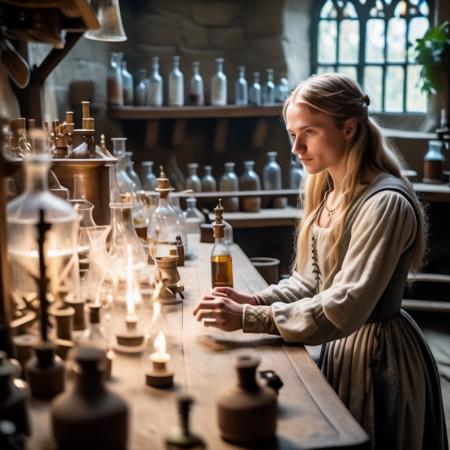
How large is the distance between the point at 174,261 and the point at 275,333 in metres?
0.49

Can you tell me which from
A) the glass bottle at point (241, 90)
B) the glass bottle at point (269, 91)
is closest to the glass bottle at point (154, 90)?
the glass bottle at point (241, 90)

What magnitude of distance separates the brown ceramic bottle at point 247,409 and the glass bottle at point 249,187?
12.7 feet

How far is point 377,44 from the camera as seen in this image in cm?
591

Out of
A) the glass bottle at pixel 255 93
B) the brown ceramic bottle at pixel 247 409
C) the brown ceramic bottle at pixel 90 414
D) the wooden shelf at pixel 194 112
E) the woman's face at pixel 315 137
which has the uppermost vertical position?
the glass bottle at pixel 255 93

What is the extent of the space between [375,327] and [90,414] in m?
1.16

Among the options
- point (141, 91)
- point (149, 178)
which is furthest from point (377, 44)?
point (149, 178)

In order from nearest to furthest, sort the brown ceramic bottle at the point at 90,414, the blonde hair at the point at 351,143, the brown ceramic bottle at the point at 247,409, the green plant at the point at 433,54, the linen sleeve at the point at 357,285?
1. the brown ceramic bottle at the point at 90,414
2. the brown ceramic bottle at the point at 247,409
3. the linen sleeve at the point at 357,285
4. the blonde hair at the point at 351,143
5. the green plant at the point at 433,54

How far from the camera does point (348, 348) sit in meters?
2.14

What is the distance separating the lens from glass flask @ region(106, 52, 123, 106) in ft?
17.3

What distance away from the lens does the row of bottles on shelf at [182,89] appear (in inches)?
212

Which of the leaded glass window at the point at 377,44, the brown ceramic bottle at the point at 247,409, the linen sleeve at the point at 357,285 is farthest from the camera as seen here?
the leaded glass window at the point at 377,44

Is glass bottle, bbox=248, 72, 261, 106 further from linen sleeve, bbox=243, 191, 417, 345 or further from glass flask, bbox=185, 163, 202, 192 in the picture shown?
linen sleeve, bbox=243, 191, 417, 345

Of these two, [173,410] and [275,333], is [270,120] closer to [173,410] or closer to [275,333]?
[275,333]

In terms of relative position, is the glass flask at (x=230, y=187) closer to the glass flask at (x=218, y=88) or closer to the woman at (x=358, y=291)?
the glass flask at (x=218, y=88)
